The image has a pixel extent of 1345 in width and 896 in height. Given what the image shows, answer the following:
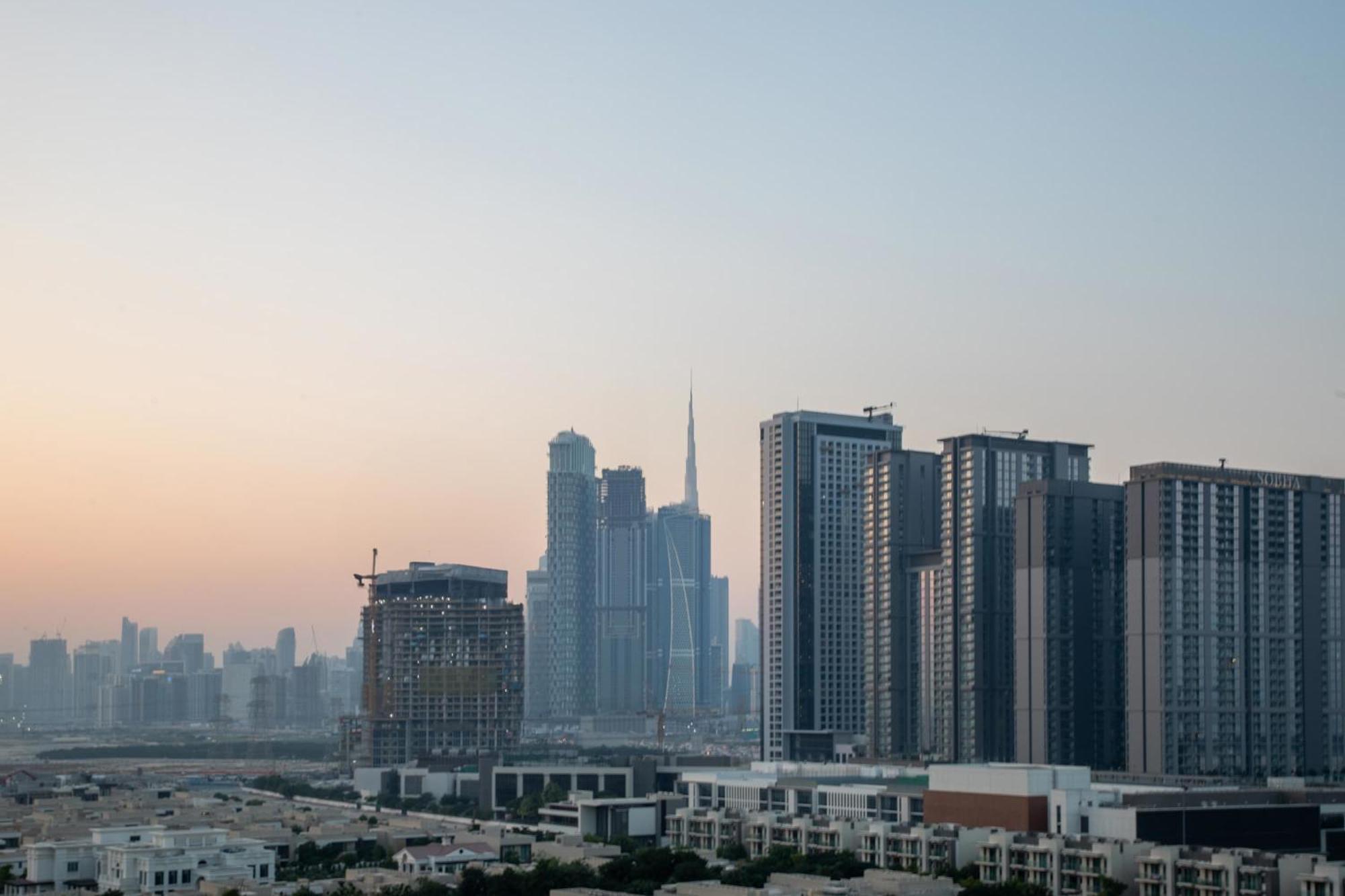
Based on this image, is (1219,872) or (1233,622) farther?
(1233,622)

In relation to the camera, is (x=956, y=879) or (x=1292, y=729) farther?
(x=1292, y=729)

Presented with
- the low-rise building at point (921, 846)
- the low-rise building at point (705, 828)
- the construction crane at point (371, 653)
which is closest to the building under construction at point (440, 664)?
the construction crane at point (371, 653)

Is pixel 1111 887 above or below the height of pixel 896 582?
below

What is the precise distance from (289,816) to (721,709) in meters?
133

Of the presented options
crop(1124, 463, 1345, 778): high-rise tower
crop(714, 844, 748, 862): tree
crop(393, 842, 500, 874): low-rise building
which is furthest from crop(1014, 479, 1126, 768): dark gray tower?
crop(393, 842, 500, 874): low-rise building

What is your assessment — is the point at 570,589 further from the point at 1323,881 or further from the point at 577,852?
the point at 1323,881

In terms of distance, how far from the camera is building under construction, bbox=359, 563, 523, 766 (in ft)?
355

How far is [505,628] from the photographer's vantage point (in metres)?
111

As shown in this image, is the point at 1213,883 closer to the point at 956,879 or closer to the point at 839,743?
the point at 956,879

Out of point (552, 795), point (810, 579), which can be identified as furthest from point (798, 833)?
point (810, 579)

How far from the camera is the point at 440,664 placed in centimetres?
10925

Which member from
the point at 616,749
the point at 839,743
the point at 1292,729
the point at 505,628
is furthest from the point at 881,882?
the point at 616,749

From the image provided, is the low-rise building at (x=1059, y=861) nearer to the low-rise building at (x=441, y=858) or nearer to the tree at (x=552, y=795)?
the low-rise building at (x=441, y=858)

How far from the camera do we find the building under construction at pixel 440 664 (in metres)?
108
